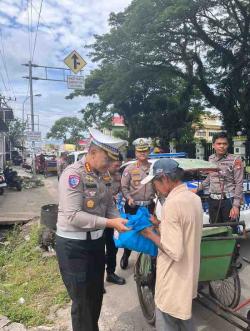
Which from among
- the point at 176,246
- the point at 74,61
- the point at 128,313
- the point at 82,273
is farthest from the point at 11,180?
the point at 176,246

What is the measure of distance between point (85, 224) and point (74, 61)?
8.26 meters

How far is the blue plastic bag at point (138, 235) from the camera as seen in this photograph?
8.21 feet

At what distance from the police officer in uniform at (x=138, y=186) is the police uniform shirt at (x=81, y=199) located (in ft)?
6.47

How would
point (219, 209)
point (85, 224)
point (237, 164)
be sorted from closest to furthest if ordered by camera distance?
point (85, 224)
point (237, 164)
point (219, 209)

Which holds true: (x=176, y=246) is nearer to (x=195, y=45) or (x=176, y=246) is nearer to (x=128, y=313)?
(x=128, y=313)

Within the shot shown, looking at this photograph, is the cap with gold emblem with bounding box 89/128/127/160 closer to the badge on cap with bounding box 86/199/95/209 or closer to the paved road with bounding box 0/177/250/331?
the badge on cap with bounding box 86/199/95/209

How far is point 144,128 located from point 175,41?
26.8 ft

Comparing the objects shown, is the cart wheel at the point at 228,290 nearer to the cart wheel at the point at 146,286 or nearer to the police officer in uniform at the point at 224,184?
the cart wheel at the point at 146,286

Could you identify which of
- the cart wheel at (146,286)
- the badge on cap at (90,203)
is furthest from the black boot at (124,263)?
the badge on cap at (90,203)

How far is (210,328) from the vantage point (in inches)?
140

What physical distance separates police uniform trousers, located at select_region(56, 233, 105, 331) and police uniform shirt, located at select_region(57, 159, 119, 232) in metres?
0.14

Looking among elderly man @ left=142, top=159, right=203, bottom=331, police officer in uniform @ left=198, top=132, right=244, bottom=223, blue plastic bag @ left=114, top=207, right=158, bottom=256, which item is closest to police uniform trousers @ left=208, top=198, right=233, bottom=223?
police officer in uniform @ left=198, top=132, right=244, bottom=223

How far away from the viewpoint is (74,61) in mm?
10125

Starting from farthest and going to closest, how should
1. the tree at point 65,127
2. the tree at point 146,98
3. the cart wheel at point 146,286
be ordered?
the tree at point 65,127 → the tree at point 146,98 → the cart wheel at point 146,286
